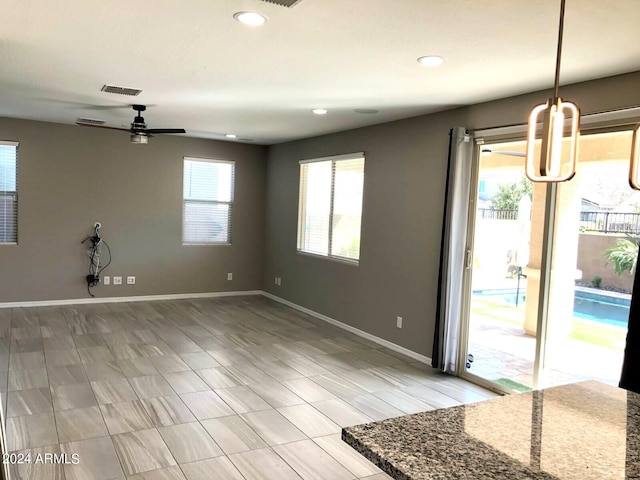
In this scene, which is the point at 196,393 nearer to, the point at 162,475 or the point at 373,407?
the point at 162,475

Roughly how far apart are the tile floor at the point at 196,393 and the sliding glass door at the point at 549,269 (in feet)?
1.69

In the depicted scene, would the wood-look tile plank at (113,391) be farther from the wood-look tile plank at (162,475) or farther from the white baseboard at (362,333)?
the white baseboard at (362,333)

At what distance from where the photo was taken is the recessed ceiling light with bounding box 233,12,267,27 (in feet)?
8.35

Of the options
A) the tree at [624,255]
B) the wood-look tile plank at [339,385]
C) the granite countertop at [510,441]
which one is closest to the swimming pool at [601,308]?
the tree at [624,255]

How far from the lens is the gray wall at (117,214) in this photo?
6.64 meters

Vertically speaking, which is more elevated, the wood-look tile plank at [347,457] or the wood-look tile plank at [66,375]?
the wood-look tile plank at [66,375]

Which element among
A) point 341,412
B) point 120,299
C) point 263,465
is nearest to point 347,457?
point 263,465

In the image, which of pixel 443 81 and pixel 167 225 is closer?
pixel 443 81

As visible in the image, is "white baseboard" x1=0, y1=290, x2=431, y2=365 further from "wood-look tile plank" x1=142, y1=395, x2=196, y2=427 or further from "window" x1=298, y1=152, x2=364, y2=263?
"wood-look tile plank" x1=142, y1=395, x2=196, y2=427

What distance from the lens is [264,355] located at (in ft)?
16.6

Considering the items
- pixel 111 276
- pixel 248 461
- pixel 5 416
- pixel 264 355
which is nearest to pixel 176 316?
pixel 111 276

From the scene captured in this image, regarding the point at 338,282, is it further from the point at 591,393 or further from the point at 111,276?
the point at 591,393

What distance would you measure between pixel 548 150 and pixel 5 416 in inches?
143

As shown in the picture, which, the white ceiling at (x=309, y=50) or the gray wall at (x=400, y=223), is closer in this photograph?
the white ceiling at (x=309, y=50)
